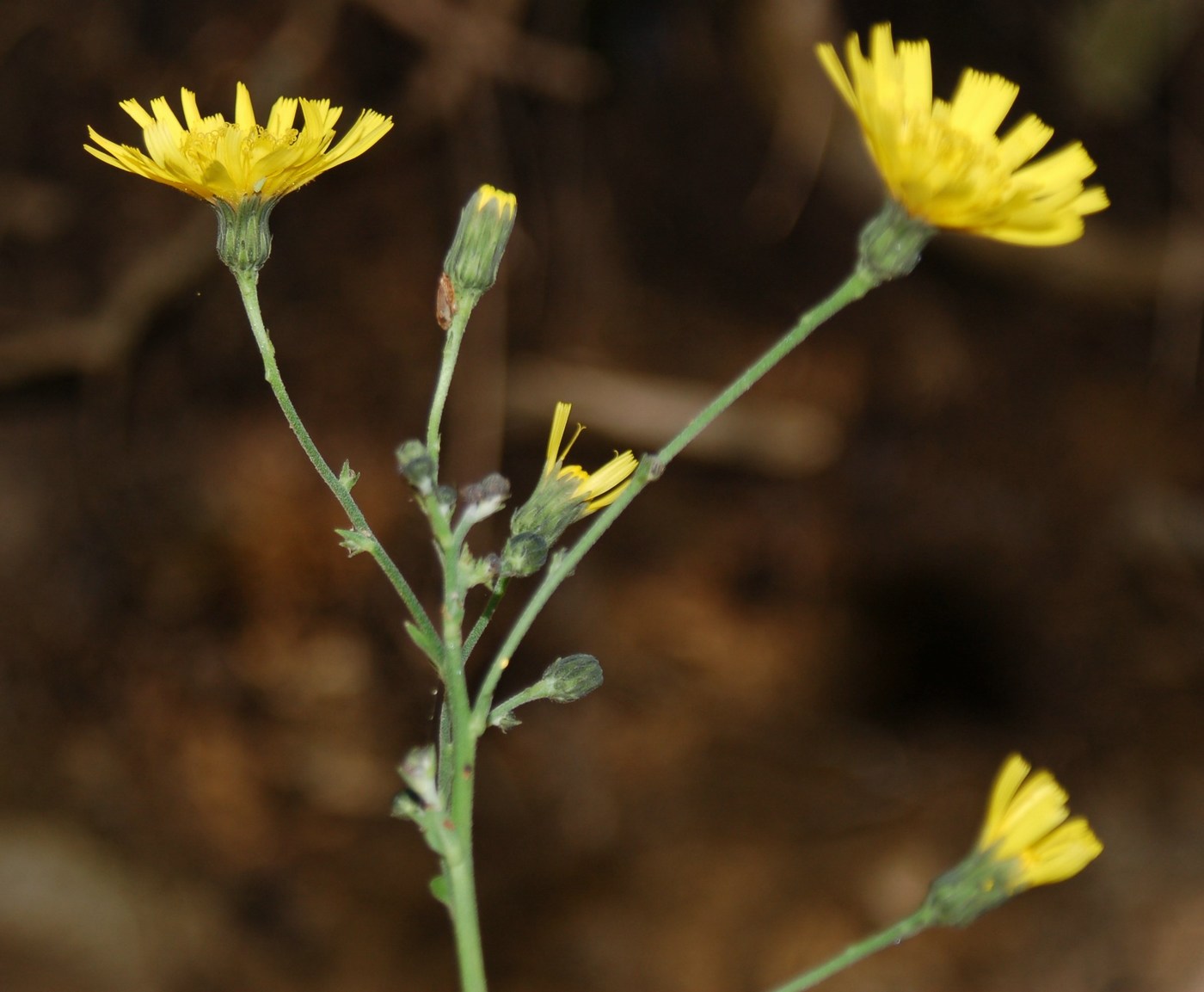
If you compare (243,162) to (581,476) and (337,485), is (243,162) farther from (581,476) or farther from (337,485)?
(581,476)

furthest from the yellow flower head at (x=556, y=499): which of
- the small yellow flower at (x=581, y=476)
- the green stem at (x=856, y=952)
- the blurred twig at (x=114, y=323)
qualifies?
the blurred twig at (x=114, y=323)

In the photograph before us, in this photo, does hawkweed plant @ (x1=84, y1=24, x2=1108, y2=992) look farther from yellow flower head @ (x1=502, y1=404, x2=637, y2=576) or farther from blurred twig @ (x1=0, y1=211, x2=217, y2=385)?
blurred twig @ (x1=0, y1=211, x2=217, y2=385)

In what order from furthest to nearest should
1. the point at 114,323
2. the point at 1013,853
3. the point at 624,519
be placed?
the point at 624,519
the point at 114,323
the point at 1013,853

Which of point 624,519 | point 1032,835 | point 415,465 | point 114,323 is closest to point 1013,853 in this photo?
point 1032,835

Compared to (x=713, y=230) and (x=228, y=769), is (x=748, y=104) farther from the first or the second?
(x=228, y=769)

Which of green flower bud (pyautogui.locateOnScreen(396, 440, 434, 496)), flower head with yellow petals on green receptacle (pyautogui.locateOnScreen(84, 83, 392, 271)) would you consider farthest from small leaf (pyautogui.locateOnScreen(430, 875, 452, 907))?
flower head with yellow petals on green receptacle (pyautogui.locateOnScreen(84, 83, 392, 271))

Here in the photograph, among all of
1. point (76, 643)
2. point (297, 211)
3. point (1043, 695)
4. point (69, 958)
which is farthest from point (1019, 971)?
point (297, 211)
